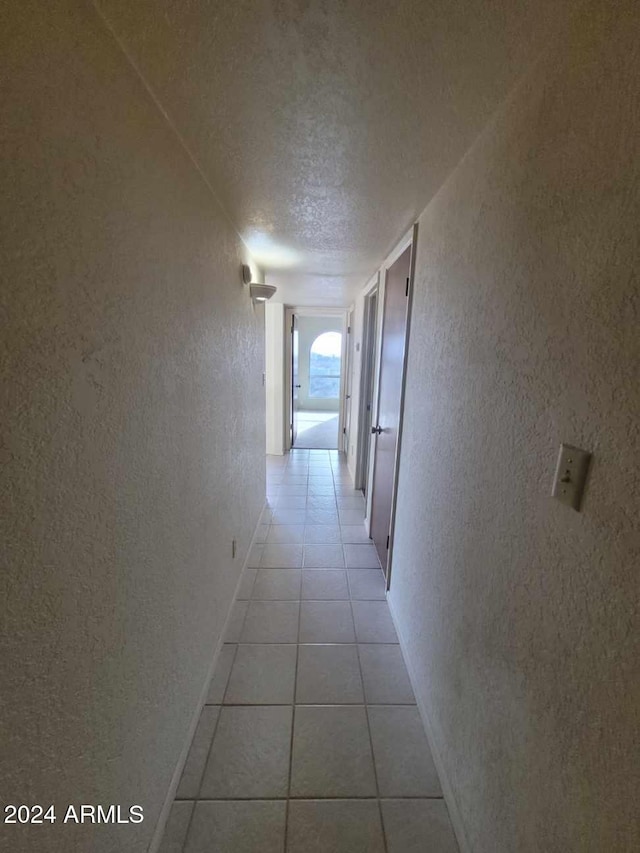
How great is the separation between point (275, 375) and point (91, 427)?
4.00m

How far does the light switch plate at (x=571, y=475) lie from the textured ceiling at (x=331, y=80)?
82cm

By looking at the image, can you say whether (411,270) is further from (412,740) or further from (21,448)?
(412,740)

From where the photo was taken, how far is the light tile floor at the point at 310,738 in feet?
3.50

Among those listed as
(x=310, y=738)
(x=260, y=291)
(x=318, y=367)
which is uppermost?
(x=260, y=291)

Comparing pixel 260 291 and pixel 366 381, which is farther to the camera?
pixel 366 381

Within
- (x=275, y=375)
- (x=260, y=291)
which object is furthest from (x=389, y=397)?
(x=275, y=375)

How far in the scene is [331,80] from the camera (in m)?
0.82

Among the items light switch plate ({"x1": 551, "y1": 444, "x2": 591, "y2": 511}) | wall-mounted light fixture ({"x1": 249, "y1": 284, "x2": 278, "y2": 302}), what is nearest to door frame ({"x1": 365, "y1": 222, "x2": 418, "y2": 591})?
wall-mounted light fixture ({"x1": 249, "y1": 284, "x2": 278, "y2": 302})

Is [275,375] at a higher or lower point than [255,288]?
lower

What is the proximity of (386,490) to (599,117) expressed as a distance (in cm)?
199

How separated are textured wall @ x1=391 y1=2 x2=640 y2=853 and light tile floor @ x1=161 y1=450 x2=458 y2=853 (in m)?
0.21

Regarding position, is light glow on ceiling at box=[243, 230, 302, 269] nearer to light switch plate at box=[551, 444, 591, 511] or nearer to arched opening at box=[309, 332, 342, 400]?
light switch plate at box=[551, 444, 591, 511]

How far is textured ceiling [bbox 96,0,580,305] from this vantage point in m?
0.66

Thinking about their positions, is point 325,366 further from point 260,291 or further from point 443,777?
point 443,777
